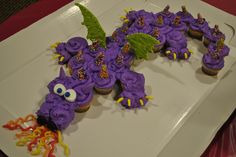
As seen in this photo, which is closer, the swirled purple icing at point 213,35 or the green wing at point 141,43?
the green wing at point 141,43

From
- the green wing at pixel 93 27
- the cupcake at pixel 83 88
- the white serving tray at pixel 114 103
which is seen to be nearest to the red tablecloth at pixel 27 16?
the white serving tray at pixel 114 103

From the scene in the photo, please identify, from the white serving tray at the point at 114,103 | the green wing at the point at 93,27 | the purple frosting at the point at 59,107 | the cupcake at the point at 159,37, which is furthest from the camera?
the cupcake at the point at 159,37

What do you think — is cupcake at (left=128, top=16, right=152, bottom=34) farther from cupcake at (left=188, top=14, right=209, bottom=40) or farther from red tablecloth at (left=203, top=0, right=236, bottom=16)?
red tablecloth at (left=203, top=0, right=236, bottom=16)

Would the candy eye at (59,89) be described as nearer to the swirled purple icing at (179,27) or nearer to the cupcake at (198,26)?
the swirled purple icing at (179,27)

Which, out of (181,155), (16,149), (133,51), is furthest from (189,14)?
(16,149)

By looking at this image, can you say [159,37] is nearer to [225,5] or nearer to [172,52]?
[172,52]

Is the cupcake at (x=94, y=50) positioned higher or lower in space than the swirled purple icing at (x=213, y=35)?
lower

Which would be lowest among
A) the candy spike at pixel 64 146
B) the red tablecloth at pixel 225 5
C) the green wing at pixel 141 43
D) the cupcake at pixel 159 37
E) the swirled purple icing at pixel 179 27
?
the candy spike at pixel 64 146

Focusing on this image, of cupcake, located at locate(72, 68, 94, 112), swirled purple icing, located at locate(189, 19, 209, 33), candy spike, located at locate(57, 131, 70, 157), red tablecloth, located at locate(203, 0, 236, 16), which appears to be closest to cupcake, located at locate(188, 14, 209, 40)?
swirled purple icing, located at locate(189, 19, 209, 33)
